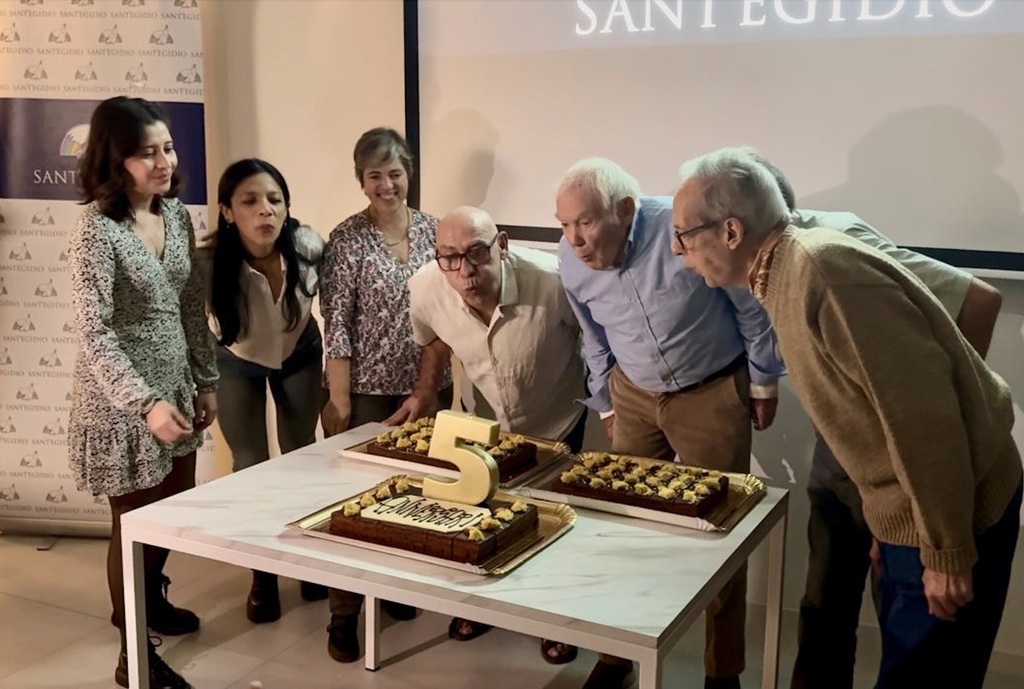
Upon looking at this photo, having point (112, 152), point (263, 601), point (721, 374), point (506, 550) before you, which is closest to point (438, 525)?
point (506, 550)

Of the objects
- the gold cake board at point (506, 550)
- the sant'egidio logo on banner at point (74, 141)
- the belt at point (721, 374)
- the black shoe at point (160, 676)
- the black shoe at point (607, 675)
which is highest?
the sant'egidio logo on banner at point (74, 141)

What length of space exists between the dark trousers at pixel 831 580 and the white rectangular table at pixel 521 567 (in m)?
0.28

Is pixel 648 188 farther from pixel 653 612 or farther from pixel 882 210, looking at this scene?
pixel 653 612

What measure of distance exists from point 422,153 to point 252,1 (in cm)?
94

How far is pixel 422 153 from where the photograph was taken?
3305mm

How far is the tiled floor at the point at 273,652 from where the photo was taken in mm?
2631

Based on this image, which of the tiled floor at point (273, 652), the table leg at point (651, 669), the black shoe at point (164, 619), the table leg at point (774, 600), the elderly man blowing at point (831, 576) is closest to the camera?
the table leg at point (651, 669)

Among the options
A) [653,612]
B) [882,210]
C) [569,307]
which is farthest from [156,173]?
[882,210]

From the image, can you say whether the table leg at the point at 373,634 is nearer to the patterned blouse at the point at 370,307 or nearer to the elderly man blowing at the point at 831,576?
the patterned blouse at the point at 370,307

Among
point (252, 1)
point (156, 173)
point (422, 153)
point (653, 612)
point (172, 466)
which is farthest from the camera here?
point (252, 1)

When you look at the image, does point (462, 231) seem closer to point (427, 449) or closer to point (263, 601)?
point (427, 449)

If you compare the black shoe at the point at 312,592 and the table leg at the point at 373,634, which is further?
the black shoe at the point at 312,592

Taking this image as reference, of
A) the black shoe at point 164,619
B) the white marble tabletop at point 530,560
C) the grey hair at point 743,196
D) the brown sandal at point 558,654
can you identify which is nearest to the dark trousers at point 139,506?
the black shoe at point 164,619

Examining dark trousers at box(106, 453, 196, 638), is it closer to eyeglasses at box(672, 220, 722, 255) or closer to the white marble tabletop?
the white marble tabletop
